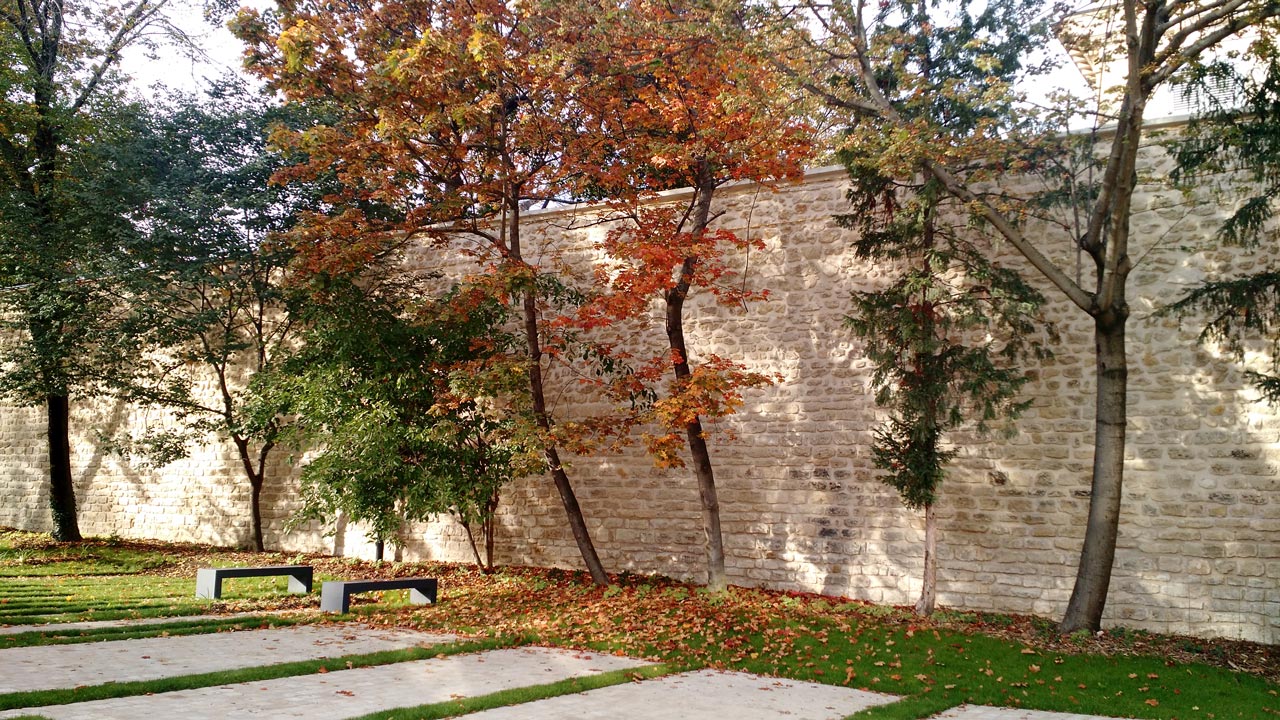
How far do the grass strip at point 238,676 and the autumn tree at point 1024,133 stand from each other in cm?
525

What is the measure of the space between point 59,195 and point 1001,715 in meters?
13.4

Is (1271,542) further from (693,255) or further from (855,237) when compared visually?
(693,255)

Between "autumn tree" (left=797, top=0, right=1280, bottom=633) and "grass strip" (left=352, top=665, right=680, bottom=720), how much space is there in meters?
4.05

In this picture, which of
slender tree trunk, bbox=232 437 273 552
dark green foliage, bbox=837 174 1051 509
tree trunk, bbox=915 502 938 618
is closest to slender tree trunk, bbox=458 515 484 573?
slender tree trunk, bbox=232 437 273 552

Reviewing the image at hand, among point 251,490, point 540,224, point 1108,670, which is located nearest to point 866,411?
point 1108,670

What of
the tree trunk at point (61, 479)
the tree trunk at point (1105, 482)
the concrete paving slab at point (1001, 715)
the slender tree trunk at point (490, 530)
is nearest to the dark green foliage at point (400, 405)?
Answer: the slender tree trunk at point (490, 530)

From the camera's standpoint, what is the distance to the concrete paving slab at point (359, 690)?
15.6 ft

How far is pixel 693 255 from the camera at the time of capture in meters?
9.17

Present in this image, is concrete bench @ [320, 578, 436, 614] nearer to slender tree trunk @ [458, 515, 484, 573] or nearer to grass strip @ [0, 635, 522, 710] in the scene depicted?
grass strip @ [0, 635, 522, 710]

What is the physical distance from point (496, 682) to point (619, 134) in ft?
19.4

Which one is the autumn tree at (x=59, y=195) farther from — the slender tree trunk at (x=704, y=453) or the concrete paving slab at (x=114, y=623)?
the slender tree trunk at (x=704, y=453)

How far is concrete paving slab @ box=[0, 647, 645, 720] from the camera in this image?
15.6 ft

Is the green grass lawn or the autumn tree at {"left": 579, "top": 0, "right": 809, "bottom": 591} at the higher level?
the autumn tree at {"left": 579, "top": 0, "right": 809, "bottom": 591}

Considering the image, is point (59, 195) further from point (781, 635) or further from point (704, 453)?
point (781, 635)
